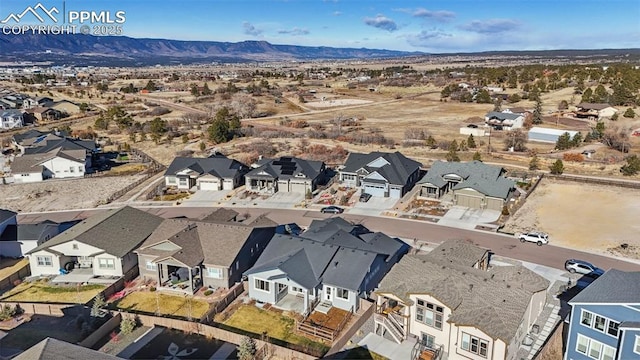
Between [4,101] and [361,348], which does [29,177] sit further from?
[4,101]

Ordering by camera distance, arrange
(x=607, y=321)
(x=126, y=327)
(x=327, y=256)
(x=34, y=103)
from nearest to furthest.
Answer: (x=607, y=321) → (x=126, y=327) → (x=327, y=256) → (x=34, y=103)

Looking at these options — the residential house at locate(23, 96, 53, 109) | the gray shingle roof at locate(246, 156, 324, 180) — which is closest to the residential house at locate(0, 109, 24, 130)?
the residential house at locate(23, 96, 53, 109)

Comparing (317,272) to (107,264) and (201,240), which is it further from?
(107,264)

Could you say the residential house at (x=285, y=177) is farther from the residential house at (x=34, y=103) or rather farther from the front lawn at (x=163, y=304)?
the residential house at (x=34, y=103)

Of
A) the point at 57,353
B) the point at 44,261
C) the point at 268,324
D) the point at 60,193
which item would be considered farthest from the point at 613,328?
the point at 60,193

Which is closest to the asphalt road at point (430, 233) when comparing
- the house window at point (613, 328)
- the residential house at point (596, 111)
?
the house window at point (613, 328)

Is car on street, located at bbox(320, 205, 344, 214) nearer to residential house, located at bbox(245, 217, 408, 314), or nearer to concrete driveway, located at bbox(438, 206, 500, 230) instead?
concrete driveway, located at bbox(438, 206, 500, 230)
